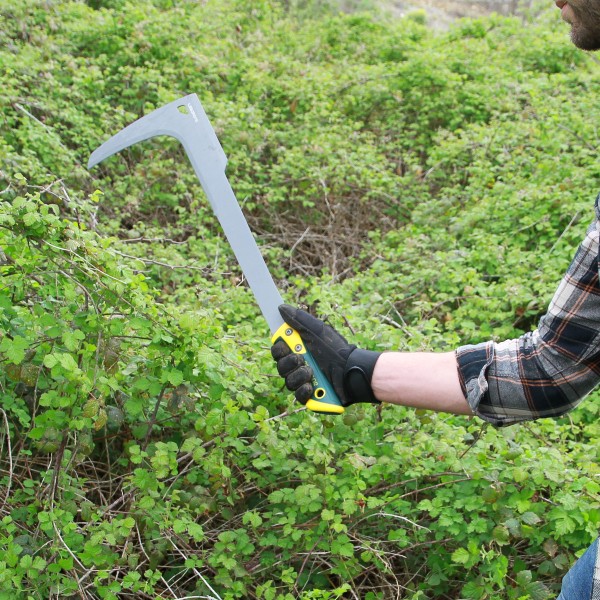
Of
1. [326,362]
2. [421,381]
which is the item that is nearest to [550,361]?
[421,381]

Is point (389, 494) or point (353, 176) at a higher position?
point (353, 176)

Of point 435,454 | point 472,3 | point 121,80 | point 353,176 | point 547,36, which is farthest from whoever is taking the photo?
point 472,3

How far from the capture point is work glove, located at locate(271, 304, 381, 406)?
2029mm

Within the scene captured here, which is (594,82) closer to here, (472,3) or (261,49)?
(261,49)

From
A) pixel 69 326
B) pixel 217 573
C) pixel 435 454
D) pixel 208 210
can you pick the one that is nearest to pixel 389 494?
pixel 435 454

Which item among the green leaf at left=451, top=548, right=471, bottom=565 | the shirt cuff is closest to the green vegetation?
the green leaf at left=451, top=548, right=471, bottom=565

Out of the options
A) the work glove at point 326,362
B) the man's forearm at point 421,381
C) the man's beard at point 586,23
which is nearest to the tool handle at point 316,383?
the work glove at point 326,362

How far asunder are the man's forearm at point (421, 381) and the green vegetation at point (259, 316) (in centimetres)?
64

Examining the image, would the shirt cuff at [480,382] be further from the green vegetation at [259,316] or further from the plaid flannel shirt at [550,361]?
the green vegetation at [259,316]

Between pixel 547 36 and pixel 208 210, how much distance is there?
17.0ft

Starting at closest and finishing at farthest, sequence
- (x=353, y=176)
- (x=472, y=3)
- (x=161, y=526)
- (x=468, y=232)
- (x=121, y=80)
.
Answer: (x=161, y=526)
(x=468, y=232)
(x=353, y=176)
(x=121, y=80)
(x=472, y=3)

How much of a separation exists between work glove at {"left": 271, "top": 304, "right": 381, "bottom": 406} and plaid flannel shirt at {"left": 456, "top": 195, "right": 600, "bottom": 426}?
10.2 inches

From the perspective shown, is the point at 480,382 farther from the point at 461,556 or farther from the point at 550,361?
the point at 461,556

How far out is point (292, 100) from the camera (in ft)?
21.8
